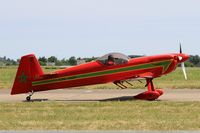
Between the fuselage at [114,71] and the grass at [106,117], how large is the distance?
12.4ft

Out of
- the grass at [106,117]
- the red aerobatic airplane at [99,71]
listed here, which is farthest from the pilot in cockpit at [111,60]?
the grass at [106,117]

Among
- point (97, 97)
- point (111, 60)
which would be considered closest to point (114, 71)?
point (111, 60)

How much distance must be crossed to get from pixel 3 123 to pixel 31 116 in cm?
175

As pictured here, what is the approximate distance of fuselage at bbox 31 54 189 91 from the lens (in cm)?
1938

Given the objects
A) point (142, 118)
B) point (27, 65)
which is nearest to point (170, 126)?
point (142, 118)

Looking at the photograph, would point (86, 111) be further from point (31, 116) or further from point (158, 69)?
point (158, 69)

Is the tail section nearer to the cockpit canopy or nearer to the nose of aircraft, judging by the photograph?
the cockpit canopy

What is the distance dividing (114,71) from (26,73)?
3.99 m

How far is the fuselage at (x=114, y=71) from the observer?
19375 millimetres

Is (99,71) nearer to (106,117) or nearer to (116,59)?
(116,59)

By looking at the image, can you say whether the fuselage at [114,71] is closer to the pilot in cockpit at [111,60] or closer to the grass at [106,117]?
the pilot in cockpit at [111,60]

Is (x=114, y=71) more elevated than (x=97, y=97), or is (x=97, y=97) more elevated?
(x=114, y=71)

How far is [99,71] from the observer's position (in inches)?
765

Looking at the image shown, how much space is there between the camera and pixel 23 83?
19.6 meters
